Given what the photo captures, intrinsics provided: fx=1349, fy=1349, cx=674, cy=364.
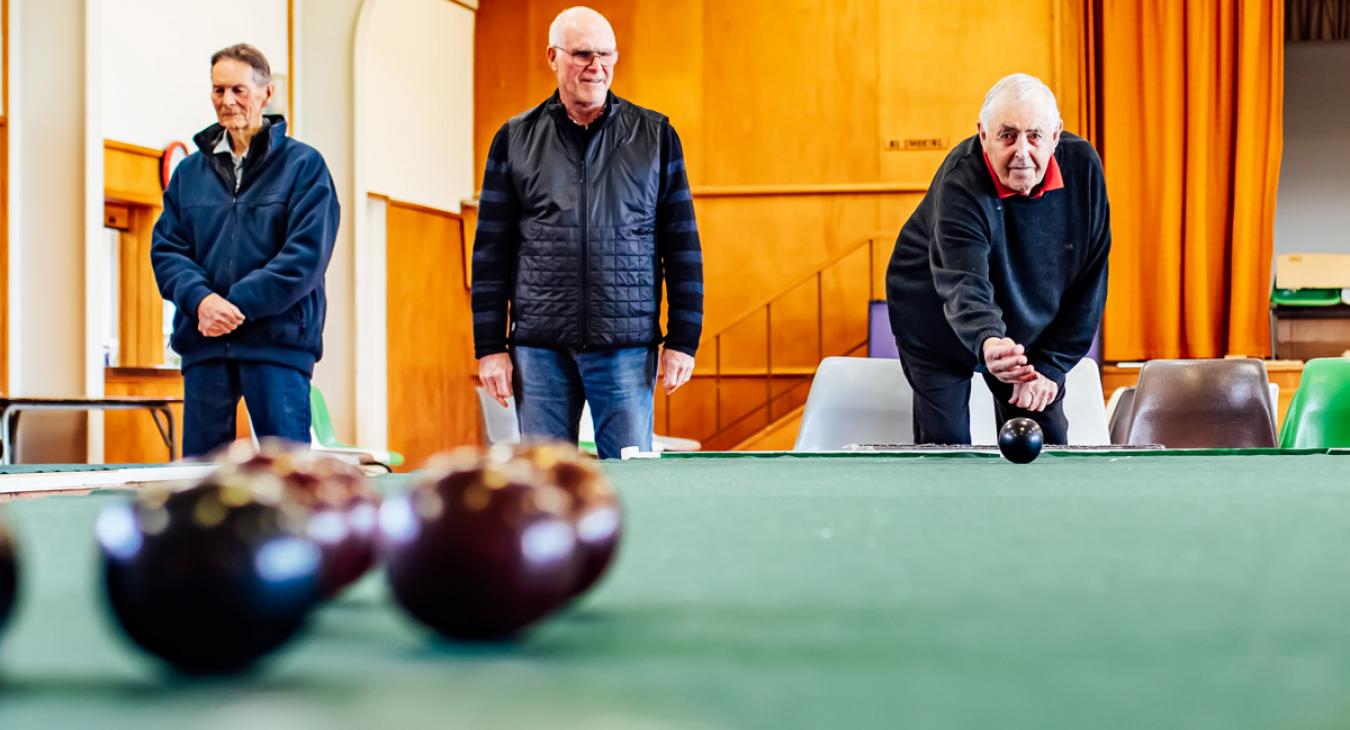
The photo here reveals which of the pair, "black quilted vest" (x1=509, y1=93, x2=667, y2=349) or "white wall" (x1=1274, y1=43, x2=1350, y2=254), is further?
"white wall" (x1=1274, y1=43, x2=1350, y2=254)

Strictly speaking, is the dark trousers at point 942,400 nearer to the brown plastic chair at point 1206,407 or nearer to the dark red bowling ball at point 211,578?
the brown plastic chair at point 1206,407

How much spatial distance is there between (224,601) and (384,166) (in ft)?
25.1

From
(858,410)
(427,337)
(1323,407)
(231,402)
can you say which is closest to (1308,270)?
(427,337)

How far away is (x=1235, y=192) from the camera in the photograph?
28.5 feet

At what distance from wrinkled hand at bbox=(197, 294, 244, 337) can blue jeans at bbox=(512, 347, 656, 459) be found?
61cm

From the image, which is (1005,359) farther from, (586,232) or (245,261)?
(245,261)

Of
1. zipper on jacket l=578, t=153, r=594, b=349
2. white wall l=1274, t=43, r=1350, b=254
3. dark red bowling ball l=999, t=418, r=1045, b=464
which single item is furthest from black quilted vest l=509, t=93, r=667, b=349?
white wall l=1274, t=43, r=1350, b=254

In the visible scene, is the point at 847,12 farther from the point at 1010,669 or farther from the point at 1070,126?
the point at 1010,669

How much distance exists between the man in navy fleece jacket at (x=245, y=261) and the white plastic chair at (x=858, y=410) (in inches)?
51.2

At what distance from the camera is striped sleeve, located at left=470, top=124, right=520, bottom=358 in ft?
9.87

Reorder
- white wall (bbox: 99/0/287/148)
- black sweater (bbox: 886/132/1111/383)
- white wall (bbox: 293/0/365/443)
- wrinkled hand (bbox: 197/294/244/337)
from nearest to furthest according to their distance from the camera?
1. black sweater (bbox: 886/132/1111/383)
2. wrinkled hand (bbox: 197/294/244/337)
3. white wall (bbox: 99/0/287/148)
4. white wall (bbox: 293/0/365/443)

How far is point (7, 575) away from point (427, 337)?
809 cm

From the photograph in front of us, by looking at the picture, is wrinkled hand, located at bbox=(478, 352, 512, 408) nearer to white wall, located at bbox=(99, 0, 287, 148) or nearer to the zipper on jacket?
the zipper on jacket

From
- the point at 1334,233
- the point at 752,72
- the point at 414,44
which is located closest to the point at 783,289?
the point at 752,72
